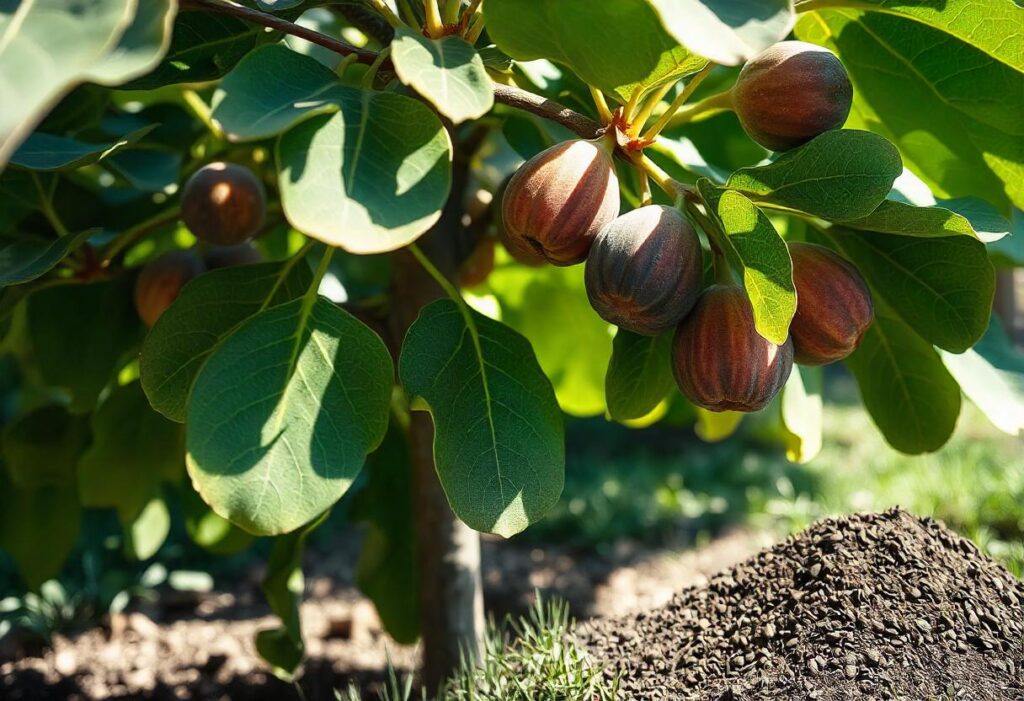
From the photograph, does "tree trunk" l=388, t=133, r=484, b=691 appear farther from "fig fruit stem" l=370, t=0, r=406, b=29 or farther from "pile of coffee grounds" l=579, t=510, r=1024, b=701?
"fig fruit stem" l=370, t=0, r=406, b=29

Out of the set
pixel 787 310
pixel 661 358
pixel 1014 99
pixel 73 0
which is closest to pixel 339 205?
pixel 73 0

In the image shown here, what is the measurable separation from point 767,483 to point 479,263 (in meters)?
2.60

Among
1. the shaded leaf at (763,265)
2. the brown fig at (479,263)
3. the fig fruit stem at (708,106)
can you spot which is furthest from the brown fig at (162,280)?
the shaded leaf at (763,265)

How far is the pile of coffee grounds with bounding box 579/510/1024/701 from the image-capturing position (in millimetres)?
1042

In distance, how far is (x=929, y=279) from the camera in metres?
1.10

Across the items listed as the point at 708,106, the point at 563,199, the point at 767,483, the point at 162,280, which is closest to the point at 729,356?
the point at 563,199

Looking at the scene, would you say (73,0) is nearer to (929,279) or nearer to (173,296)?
(173,296)

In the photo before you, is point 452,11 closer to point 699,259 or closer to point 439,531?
point 699,259

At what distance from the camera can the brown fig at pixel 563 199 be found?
36.2 inches

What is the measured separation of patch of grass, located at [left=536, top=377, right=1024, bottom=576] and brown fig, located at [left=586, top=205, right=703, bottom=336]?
134 centimetres

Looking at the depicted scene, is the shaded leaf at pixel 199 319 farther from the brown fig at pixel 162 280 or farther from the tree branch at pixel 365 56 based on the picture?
the tree branch at pixel 365 56

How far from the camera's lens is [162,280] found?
1.31 metres

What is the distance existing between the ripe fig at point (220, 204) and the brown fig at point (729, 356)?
587 mm

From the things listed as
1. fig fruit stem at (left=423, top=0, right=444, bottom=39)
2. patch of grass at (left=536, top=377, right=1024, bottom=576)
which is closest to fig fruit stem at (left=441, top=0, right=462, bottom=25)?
fig fruit stem at (left=423, top=0, right=444, bottom=39)
